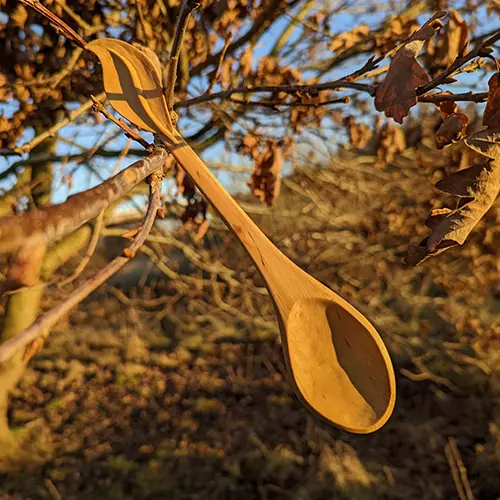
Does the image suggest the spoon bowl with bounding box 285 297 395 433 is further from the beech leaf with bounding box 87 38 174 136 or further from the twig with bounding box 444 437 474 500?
the twig with bounding box 444 437 474 500

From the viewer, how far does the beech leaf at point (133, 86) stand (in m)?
0.63

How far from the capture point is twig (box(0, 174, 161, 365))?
427mm

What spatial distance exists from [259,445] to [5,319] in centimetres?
233

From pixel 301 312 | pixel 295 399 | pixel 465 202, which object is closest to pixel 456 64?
pixel 465 202

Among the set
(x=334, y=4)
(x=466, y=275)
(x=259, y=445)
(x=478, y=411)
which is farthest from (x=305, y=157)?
(x=478, y=411)

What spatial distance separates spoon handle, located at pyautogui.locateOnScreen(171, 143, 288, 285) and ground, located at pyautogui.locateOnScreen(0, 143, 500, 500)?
2229mm

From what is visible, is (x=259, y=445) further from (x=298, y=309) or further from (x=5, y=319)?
(x=298, y=309)

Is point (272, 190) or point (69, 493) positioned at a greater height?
point (272, 190)

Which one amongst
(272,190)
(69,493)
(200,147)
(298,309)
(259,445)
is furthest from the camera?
(259,445)

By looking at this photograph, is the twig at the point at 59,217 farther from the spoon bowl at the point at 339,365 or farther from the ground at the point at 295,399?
the ground at the point at 295,399

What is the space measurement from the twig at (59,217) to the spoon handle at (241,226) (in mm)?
126

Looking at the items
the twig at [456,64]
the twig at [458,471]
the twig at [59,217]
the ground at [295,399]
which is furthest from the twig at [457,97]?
the twig at [458,471]

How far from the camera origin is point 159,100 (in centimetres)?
65

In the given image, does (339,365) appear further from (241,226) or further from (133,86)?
(133,86)
